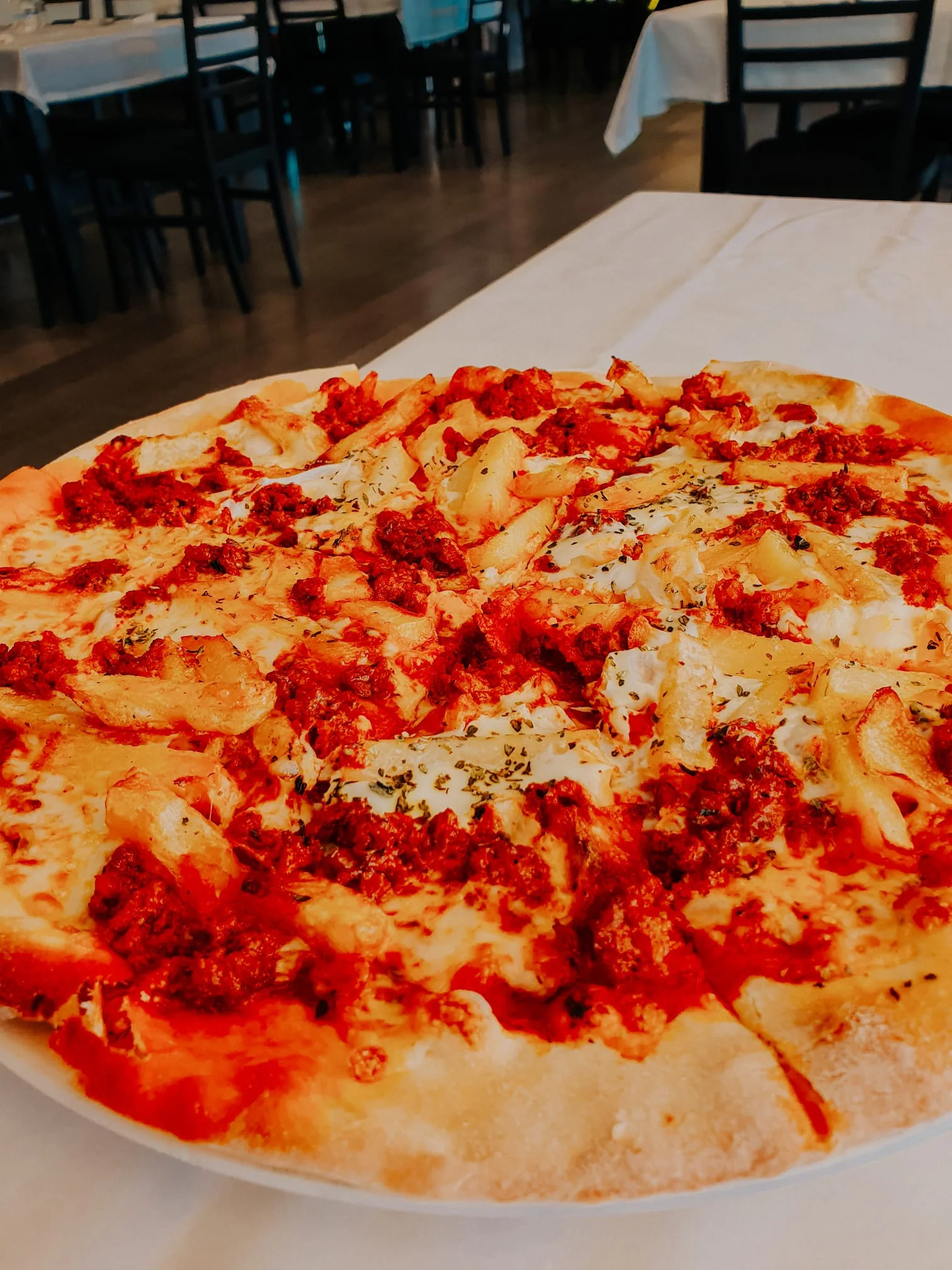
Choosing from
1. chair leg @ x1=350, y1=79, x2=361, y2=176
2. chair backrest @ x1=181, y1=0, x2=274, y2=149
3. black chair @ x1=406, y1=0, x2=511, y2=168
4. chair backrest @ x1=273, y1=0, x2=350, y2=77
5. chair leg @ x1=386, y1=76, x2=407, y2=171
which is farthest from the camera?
chair leg @ x1=350, y1=79, x2=361, y2=176

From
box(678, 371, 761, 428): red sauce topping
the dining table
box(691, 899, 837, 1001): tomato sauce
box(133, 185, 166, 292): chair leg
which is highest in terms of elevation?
the dining table

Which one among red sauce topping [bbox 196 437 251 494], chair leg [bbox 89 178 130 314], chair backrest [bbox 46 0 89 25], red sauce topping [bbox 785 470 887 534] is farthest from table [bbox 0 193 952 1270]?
chair backrest [bbox 46 0 89 25]

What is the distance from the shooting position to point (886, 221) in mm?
3064

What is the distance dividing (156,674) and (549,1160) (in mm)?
860

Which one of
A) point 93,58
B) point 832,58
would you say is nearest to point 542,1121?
point 832,58

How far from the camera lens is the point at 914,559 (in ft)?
4.83

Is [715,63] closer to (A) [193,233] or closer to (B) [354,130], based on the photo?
(A) [193,233]

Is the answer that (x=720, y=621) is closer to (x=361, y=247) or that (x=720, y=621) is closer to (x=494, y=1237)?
(x=494, y=1237)

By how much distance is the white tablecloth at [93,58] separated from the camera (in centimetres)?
550

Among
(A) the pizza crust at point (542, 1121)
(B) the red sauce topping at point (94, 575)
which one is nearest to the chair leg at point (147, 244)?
(B) the red sauce topping at point (94, 575)

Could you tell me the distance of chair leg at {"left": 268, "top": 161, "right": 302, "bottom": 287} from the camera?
630 centimetres

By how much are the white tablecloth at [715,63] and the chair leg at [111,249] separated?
9.85 feet

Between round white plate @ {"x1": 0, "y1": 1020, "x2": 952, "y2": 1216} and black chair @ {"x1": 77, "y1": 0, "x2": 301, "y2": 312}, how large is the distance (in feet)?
19.0

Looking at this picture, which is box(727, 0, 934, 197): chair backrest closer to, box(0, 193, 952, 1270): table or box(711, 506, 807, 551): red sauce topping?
box(711, 506, 807, 551): red sauce topping
